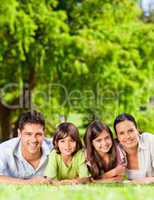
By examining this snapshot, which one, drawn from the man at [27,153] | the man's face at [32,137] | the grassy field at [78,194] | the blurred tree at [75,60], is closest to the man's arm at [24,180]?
the man at [27,153]

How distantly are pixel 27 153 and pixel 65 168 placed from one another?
15.1 inches

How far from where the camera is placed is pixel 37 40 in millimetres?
17344

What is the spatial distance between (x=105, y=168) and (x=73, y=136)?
0.44 meters

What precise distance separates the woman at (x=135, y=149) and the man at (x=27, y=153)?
0.73 metres

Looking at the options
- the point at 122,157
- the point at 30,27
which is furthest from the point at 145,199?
the point at 30,27

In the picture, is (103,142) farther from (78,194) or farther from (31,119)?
(78,194)

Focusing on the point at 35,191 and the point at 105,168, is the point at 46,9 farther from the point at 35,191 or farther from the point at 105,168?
the point at 35,191

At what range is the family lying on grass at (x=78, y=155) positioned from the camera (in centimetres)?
548

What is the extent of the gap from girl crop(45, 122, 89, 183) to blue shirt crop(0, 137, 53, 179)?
0.11 metres

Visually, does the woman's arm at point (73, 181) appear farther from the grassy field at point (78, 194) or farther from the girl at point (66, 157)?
the grassy field at point (78, 194)

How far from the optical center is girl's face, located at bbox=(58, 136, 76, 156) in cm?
548

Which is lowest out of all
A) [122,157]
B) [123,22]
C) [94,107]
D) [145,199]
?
[145,199]

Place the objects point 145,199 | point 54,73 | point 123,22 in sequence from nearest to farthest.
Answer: point 145,199 < point 54,73 < point 123,22

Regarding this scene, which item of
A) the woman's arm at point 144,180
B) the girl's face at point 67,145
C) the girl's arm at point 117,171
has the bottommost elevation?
the woman's arm at point 144,180
